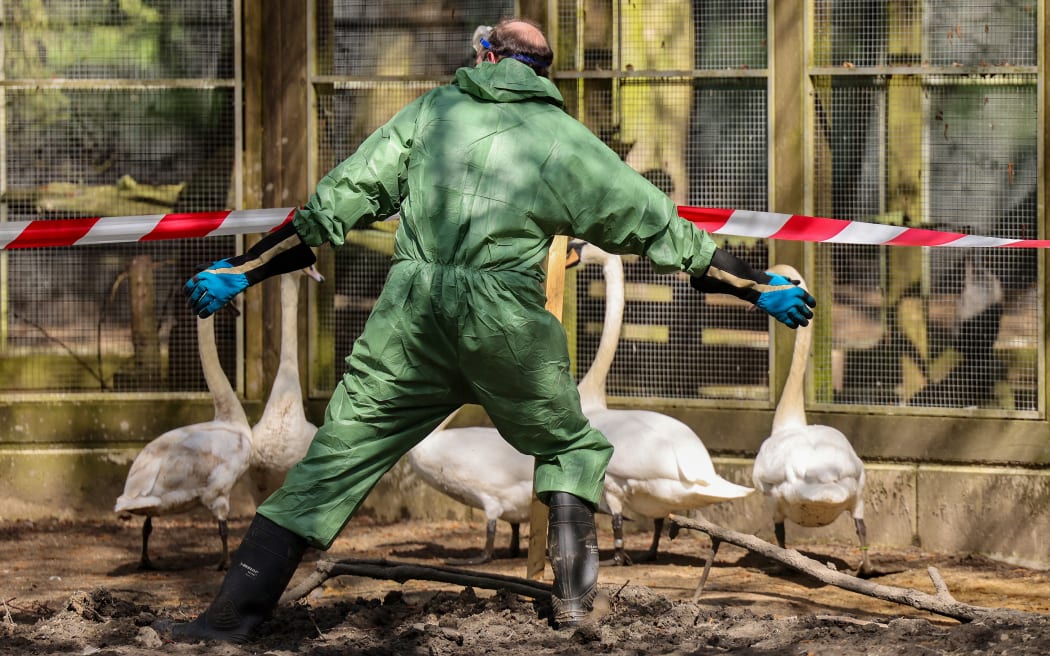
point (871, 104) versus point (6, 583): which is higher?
point (871, 104)

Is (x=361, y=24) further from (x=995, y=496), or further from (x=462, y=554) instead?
(x=995, y=496)

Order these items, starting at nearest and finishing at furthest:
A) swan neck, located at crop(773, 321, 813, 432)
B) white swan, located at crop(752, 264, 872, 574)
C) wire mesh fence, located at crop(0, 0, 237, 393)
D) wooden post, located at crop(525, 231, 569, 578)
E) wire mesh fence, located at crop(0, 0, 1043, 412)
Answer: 1. wooden post, located at crop(525, 231, 569, 578)
2. white swan, located at crop(752, 264, 872, 574)
3. swan neck, located at crop(773, 321, 813, 432)
4. wire mesh fence, located at crop(0, 0, 1043, 412)
5. wire mesh fence, located at crop(0, 0, 237, 393)

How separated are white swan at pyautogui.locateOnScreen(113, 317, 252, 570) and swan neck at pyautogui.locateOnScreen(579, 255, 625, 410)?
183 centimetres

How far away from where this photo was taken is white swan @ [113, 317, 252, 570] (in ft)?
24.5

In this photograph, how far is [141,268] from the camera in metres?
9.00

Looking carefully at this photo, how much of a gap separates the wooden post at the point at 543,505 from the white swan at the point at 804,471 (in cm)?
142

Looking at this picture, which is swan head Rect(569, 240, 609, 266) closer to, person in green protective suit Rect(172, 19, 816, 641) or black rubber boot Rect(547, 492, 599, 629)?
person in green protective suit Rect(172, 19, 816, 641)

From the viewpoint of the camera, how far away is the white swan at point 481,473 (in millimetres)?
7652

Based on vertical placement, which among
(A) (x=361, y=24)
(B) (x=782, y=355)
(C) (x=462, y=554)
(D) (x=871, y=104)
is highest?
(A) (x=361, y=24)

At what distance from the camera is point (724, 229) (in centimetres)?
732

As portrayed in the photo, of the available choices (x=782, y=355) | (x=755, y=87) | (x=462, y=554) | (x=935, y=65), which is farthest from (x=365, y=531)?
(x=935, y=65)

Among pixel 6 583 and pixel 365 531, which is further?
pixel 365 531

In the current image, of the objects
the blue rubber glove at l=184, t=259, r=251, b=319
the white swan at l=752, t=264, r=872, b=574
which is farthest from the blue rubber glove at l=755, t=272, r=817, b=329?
the white swan at l=752, t=264, r=872, b=574

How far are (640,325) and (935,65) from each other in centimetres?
217
